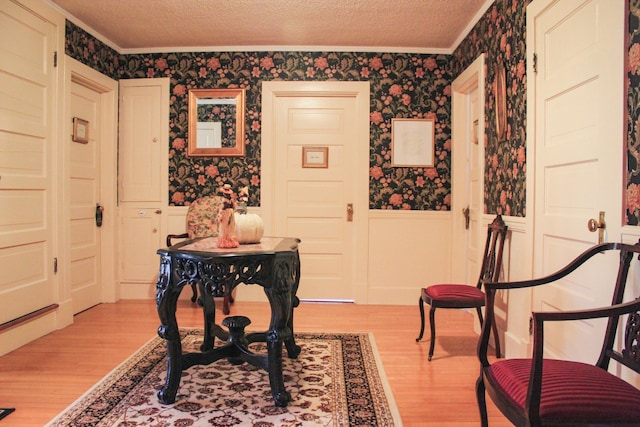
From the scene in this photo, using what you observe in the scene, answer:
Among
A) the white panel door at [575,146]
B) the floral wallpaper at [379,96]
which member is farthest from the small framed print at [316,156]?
the white panel door at [575,146]

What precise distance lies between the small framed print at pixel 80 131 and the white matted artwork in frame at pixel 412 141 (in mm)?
2997

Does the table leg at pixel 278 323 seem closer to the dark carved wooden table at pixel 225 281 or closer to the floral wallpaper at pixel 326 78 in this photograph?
the dark carved wooden table at pixel 225 281

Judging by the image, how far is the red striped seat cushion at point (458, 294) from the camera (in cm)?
274

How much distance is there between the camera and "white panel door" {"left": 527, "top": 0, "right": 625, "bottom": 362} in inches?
70.4

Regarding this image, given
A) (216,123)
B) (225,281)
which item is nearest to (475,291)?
(225,281)

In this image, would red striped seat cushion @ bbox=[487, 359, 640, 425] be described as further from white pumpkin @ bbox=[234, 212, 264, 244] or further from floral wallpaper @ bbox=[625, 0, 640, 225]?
white pumpkin @ bbox=[234, 212, 264, 244]

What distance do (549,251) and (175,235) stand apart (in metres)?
3.22

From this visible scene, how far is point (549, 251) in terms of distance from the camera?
2.39 meters

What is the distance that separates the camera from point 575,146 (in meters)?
2.09

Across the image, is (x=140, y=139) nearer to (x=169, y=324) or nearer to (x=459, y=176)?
(x=169, y=324)

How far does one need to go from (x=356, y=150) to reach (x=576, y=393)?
3256 millimetres

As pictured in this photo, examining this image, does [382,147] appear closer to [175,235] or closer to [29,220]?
[175,235]

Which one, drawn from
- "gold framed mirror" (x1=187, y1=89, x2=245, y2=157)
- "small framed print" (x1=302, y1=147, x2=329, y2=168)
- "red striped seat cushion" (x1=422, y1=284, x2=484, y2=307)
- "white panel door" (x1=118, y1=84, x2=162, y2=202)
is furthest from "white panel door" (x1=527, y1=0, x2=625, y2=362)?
→ "white panel door" (x1=118, y1=84, x2=162, y2=202)

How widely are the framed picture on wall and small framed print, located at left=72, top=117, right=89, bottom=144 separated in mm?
3603
